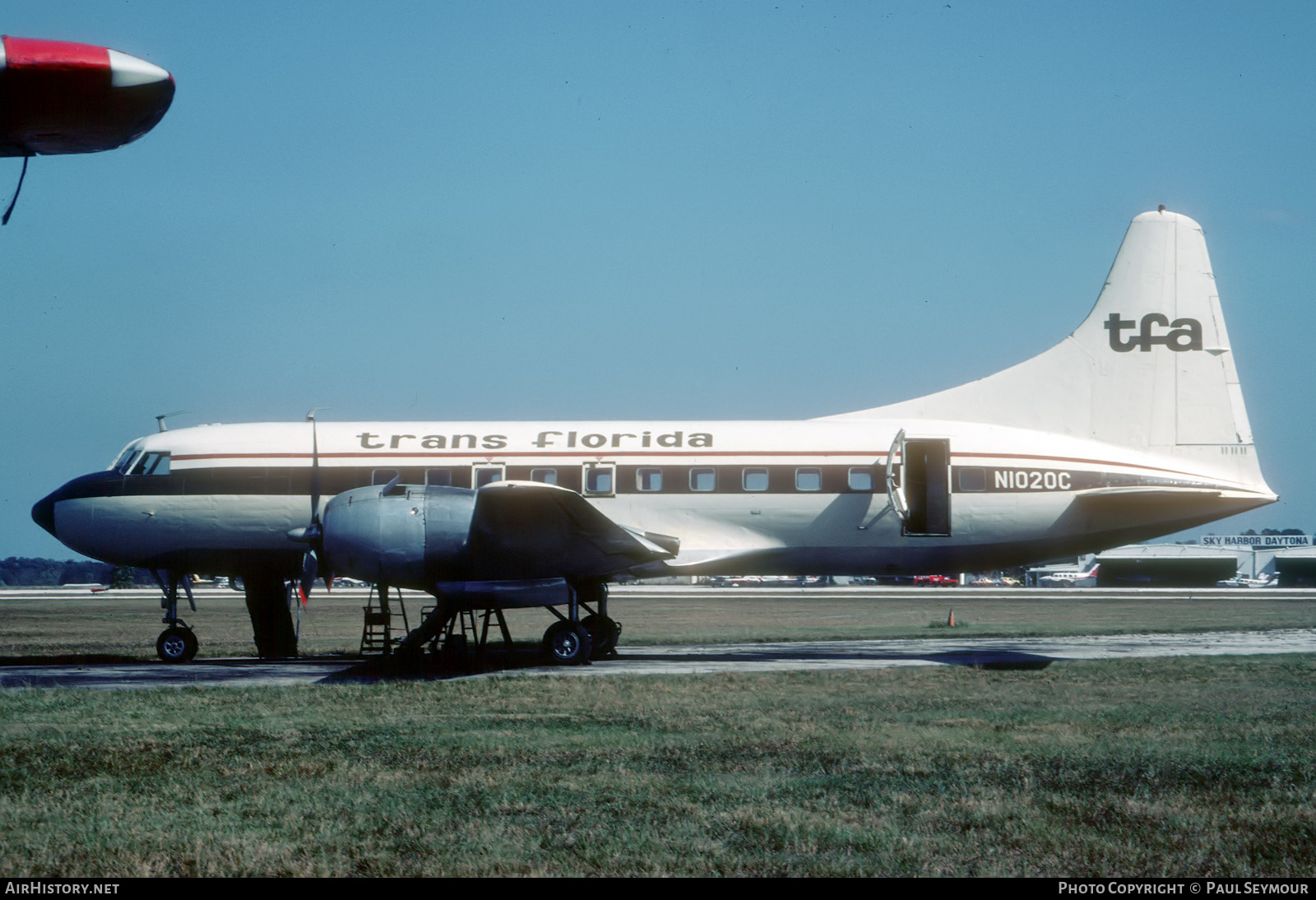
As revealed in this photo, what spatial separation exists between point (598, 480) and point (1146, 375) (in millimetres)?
10960

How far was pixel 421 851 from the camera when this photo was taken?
7949mm

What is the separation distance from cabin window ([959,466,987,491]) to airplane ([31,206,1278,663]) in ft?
0.11

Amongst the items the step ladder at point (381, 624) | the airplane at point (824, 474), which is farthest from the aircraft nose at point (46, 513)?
the step ladder at point (381, 624)

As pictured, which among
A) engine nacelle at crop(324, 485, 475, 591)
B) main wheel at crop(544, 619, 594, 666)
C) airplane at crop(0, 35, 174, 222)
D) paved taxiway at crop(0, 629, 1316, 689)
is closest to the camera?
airplane at crop(0, 35, 174, 222)

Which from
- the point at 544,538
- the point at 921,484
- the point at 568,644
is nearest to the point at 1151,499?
the point at 921,484

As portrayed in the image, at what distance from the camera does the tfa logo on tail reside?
23438 mm

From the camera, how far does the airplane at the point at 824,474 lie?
22.6 meters

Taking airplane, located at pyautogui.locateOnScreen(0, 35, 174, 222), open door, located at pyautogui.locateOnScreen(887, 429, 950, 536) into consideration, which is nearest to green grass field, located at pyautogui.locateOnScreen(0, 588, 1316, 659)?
open door, located at pyautogui.locateOnScreen(887, 429, 950, 536)

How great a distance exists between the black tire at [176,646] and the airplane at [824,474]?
0.04 metres

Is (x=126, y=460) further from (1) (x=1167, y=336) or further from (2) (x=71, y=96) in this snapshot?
(1) (x=1167, y=336)

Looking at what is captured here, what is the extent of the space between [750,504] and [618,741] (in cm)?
1067

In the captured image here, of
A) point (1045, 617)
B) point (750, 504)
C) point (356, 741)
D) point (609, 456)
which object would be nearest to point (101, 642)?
point (609, 456)

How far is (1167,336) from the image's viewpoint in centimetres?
2347

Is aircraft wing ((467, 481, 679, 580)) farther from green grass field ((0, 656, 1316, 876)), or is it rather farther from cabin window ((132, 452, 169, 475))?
cabin window ((132, 452, 169, 475))
